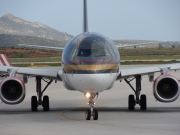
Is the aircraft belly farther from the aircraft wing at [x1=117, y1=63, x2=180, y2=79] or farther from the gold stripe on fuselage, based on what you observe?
the aircraft wing at [x1=117, y1=63, x2=180, y2=79]

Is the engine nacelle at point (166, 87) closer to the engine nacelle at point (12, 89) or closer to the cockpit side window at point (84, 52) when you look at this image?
the cockpit side window at point (84, 52)

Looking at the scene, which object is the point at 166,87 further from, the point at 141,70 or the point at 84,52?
the point at 84,52

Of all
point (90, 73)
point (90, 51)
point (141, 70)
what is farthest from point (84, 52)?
point (141, 70)

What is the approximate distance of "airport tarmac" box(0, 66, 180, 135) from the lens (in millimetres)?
20344

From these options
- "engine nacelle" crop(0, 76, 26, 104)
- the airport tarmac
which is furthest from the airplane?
the airport tarmac

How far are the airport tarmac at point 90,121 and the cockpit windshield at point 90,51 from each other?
6.79ft

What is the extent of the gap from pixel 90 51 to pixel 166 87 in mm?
3991

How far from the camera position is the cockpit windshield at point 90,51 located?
76.6 ft

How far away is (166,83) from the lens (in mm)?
26172

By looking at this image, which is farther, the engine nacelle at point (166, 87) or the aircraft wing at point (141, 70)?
the aircraft wing at point (141, 70)

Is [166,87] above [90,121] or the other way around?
above

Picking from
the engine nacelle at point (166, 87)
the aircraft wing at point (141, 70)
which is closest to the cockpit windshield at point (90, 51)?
the aircraft wing at point (141, 70)

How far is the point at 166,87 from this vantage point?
26.0 m

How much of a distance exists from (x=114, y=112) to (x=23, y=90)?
12.1 ft
